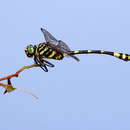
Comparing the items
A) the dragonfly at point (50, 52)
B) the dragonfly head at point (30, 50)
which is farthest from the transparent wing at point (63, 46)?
the dragonfly head at point (30, 50)

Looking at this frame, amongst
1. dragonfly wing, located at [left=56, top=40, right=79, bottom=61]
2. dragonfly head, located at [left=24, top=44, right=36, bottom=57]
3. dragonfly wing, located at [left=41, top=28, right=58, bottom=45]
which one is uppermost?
dragonfly wing, located at [left=41, top=28, right=58, bottom=45]

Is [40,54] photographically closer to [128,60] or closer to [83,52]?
[83,52]

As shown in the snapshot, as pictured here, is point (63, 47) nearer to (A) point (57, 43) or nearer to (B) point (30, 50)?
(A) point (57, 43)

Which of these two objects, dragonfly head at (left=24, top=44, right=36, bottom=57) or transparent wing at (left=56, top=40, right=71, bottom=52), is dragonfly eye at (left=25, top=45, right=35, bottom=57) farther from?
transparent wing at (left=56, top=40, right=71, bottom=52)

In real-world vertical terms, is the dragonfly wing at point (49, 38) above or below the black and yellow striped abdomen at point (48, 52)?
above

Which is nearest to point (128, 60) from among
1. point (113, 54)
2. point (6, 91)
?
point (113, 54)

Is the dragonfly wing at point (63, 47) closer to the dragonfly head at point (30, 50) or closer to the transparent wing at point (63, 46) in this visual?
the transparent wing at point (63, 46)

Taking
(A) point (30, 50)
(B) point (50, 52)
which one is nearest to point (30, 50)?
(A) point (30, 50)

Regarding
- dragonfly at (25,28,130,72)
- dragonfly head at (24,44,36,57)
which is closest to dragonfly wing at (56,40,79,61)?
dragonfly at (25,28,130,72)
